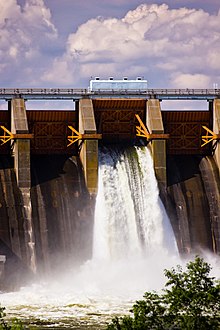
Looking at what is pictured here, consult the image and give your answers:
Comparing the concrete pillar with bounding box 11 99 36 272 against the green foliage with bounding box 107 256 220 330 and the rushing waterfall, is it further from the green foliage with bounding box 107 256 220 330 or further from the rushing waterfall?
the green foliage with bounding box 107 256 220 330

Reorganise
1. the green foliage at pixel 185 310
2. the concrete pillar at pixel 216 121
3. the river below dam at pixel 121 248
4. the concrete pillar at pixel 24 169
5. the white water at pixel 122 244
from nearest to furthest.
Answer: the green foliage at pixel 185 310 → the river below dam at pixel 121 248 → the white water at pixel 122 244 → the concrete pillar at pixel 24 169 → the concrete pillar at pixel 216 121

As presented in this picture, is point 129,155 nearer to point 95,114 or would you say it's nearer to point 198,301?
point 95,114

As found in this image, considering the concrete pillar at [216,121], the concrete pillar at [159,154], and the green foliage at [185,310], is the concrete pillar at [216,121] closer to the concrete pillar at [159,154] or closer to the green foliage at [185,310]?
the concrete pillar at [159,154]

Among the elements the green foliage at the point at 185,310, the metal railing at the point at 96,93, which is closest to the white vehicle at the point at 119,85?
the metal railing at the point at 96,93

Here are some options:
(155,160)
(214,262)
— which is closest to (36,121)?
(155,160)

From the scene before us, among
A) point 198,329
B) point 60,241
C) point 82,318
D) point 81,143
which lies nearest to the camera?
point 198,329

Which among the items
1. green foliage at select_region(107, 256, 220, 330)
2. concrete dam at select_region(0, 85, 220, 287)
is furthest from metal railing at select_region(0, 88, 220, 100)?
green foliage at select_region(107, 256, 220, 330)
